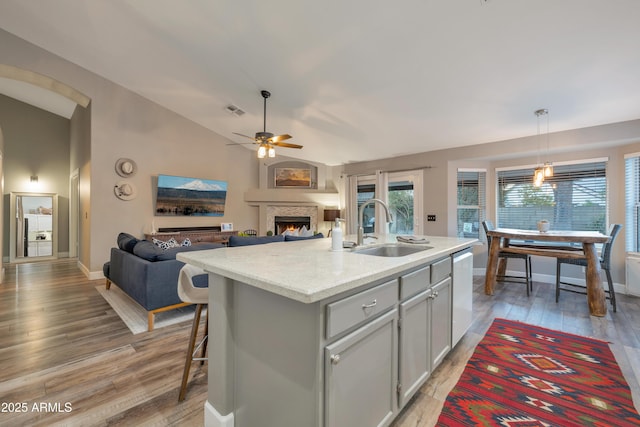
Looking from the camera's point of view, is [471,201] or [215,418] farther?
[471,201]

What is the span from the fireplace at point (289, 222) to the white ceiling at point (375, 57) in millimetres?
2815

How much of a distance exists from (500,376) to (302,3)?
345 cm

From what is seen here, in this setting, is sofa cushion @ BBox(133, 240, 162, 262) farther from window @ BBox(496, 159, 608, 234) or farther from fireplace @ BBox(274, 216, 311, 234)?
window @ BBox(496, 159, 608, 234)

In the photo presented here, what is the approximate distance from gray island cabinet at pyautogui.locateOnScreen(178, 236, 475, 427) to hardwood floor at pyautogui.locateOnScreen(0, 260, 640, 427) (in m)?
0.40

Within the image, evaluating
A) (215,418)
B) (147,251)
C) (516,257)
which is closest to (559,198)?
(516,257)

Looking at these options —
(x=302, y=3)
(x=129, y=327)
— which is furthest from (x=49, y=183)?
(x=302, y=3)

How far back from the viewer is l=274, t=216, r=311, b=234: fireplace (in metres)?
7.32

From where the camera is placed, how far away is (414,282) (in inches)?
61.1

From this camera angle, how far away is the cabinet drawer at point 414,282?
1.45 m

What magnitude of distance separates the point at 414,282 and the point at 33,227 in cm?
937

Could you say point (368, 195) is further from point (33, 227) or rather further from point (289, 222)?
point (33, 227)

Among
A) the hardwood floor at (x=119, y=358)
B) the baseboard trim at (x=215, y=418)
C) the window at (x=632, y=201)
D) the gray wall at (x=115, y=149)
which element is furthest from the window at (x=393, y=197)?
the baseboard trim at (x=215, y=418)

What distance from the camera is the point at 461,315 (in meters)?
2.25

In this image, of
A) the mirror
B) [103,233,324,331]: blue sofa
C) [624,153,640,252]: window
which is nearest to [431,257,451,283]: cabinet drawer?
[103,233,324,331]: blue sofa
